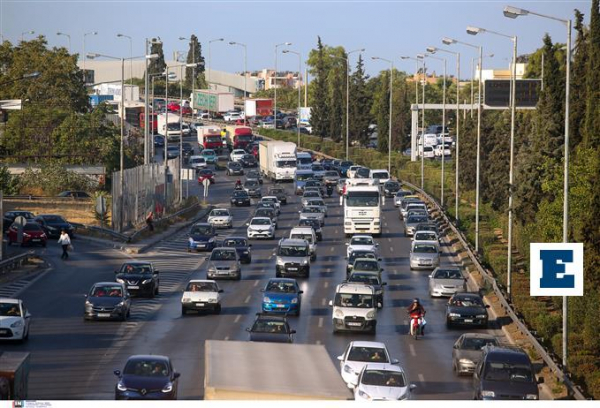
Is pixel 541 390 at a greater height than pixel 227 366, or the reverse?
pixel 227 366

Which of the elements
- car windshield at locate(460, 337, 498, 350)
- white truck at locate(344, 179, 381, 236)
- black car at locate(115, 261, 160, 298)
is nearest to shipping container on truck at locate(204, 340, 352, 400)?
car windshield at locate(460, 337, 498, 350)

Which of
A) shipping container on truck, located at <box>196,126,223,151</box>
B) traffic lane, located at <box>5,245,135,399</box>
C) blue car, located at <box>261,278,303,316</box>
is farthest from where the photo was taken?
shipping container on truck, located at <box>196,126,223,151</box>

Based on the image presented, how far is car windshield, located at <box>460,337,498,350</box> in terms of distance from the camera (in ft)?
113

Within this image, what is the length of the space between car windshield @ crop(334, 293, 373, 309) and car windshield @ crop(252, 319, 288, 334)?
20.7ft

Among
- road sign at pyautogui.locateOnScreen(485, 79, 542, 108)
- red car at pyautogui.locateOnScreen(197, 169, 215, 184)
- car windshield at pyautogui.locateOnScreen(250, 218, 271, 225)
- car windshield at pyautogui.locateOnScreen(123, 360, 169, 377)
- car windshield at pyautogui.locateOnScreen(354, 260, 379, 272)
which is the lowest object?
car windshield at pyautogui.locateOnScreen(123, 360, 169, 377)

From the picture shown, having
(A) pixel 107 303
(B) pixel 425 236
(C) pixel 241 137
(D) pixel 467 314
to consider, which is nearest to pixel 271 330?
(A) pixel 107 303

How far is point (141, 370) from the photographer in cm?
2808

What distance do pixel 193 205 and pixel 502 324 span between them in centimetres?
4738

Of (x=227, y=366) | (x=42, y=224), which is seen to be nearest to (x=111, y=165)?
(x=42, y=224)

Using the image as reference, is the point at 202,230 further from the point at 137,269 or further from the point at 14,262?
the point at 137,269

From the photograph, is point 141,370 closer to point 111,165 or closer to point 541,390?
point 541,390

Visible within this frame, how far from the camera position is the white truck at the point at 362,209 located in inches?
2776

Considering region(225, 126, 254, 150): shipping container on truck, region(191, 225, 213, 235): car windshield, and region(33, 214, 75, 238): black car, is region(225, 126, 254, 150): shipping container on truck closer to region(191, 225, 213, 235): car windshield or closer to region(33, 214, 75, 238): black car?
region(33, 214, 75, 238): black car

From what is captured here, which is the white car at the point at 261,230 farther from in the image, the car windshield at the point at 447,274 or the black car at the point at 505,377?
the black car at the point at 505,377
